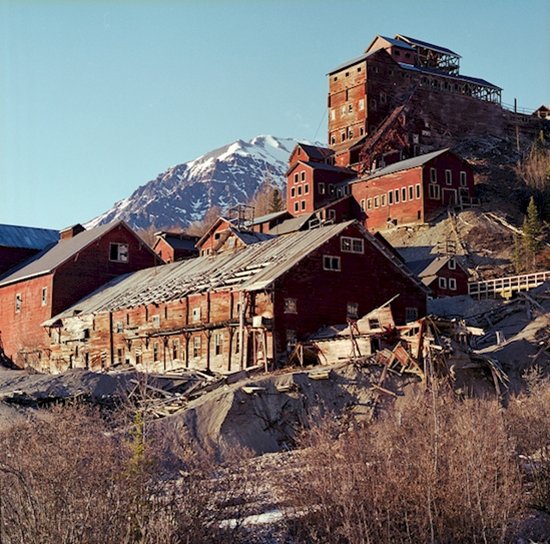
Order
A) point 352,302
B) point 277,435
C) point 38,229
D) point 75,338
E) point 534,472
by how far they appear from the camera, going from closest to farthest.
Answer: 1. point 534,472
2. point 277,435
3. point 352,302
4. point 75,338
5. point 38,229

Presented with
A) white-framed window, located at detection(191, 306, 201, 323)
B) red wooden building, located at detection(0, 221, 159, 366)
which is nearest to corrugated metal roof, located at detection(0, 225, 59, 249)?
red wooden building, located at detection(0, 221, 159, 366)

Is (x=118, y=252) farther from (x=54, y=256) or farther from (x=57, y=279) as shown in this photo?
(x=57, y=279)

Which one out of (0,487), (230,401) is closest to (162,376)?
(230,401)

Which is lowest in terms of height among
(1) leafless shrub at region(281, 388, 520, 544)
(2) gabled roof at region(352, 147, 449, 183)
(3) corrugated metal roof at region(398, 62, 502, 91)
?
(1) leafless shrub at region(281, 388, 520, 544)

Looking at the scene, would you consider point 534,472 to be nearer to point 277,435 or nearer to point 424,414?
point 424,414

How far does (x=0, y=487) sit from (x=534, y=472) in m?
13.8

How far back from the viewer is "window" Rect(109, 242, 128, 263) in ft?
221

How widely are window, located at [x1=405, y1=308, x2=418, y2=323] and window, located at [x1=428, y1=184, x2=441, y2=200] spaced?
37.1 m

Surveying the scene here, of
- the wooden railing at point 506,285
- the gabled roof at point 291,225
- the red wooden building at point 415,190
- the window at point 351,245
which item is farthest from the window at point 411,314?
the red wooden building at point 415,190

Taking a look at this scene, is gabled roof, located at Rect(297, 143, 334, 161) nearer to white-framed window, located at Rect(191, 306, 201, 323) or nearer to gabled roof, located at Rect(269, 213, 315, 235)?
gabled roof, located at Rect(269, 213, 315, 235)

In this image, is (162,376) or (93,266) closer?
(162,376)

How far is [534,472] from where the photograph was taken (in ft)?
81.1

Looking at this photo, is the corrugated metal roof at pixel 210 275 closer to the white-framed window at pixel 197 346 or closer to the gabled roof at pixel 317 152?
the white-framed window at pixel 197 346

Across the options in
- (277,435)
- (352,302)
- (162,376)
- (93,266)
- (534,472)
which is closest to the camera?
(534,472)
